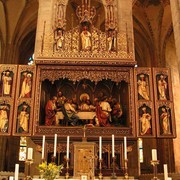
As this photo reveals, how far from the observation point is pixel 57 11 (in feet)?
44.9

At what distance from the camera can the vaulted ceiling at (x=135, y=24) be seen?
63.8ft

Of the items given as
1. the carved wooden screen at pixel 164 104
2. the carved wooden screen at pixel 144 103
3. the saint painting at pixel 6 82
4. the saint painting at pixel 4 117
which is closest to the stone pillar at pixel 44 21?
the saint painting at pixel 6 82

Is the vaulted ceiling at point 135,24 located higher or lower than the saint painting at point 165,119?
higher

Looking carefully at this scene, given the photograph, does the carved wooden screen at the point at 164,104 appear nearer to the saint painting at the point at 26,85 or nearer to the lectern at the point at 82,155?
the lectern at the point at 82,155

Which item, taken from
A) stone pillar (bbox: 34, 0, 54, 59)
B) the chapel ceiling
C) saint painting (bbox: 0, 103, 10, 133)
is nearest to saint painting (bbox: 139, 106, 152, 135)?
saint painting (bbox: 0, 103, 10, 133)

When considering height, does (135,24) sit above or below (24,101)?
above

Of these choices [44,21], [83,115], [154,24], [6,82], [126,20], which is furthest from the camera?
[154,24]

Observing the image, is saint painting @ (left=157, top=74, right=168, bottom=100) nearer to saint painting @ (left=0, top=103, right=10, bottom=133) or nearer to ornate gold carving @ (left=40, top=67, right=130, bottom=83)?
ornate gold carving @ (left=40, top=67, right=130, bottom=83)

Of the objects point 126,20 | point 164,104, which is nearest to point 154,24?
point 126,20

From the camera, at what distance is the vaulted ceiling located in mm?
19438

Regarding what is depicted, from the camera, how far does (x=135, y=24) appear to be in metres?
21.6

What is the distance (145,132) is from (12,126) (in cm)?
454

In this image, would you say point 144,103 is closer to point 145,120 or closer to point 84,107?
point 145,120

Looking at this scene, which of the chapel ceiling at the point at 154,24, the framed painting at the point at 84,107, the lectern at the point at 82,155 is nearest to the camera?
the lectern at the point at 82,155
